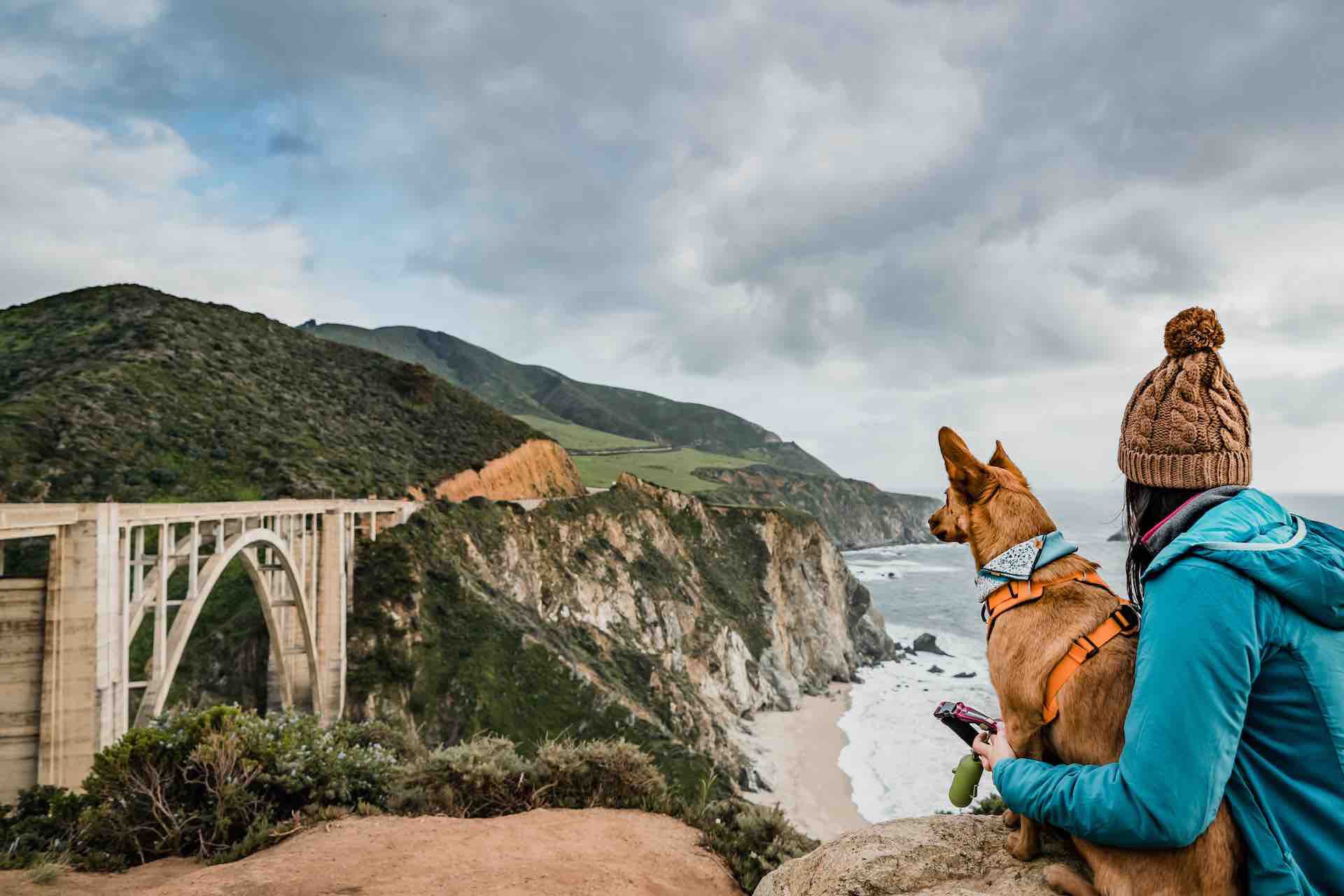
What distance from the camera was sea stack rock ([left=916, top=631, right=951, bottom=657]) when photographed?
193 feet

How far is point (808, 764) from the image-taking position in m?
35.1

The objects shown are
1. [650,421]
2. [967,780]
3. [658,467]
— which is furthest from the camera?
[650,421]

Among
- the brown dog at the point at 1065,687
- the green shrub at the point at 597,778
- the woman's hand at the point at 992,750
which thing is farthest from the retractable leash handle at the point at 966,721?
the green shrub at the point at 597,778

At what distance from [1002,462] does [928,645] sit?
63016 millimetres

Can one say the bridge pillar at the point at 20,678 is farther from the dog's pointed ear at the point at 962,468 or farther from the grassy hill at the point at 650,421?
the grassy hill at the point at 650,421


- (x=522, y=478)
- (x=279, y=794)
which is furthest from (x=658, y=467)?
(x=279, y=794)

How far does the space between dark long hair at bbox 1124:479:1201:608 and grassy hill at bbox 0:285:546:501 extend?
30038mm

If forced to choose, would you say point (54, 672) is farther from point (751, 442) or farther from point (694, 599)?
point (751, 442)

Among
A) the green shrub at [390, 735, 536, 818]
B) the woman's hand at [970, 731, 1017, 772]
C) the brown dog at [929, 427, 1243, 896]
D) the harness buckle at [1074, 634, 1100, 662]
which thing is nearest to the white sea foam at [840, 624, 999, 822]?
the green shrub at [390, 735, 536, 818]

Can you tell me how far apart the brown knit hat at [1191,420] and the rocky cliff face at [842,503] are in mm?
96515

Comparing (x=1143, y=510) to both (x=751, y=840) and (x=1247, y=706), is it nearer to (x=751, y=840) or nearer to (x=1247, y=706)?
(x=1247, y=706)

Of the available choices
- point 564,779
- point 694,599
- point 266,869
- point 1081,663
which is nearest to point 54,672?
point 266,869

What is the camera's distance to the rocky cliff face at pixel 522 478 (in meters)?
42.2

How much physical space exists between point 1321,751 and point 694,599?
46.6m
